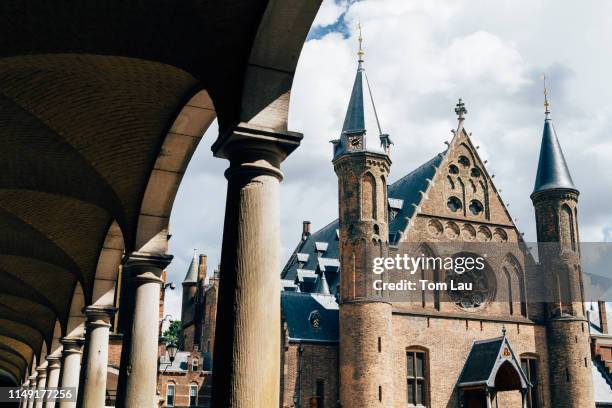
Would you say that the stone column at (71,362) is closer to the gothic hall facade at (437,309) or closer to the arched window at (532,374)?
the gothic hall facade at (437,309)

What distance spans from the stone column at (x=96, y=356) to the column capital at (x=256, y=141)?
7.30 meters

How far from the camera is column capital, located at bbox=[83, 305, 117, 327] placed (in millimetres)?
12098

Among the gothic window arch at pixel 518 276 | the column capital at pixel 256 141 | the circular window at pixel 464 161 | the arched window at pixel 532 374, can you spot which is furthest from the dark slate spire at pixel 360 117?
the column capital at pixel 256 141

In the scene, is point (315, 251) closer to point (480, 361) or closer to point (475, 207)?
point (475, 207)

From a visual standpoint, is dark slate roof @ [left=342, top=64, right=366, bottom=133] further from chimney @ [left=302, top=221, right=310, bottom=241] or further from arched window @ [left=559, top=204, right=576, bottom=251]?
chimney @ [left=302, top=221, right=310, bottom=241]

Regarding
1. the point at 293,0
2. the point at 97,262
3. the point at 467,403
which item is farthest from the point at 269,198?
the point at 467,403

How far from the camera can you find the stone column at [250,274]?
4.97 m

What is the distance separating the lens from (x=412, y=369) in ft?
94.4

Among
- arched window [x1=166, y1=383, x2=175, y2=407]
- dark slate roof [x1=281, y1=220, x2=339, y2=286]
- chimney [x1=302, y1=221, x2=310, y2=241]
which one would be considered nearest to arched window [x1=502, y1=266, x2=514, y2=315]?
dark slate roof [x1=281, y1=220, x2=339, y2=286]

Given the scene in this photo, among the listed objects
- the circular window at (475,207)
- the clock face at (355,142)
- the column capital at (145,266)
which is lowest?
the column capital at (145,266)

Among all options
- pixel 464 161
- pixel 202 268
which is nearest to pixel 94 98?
pixel 464 161

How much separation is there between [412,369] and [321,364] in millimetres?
3789

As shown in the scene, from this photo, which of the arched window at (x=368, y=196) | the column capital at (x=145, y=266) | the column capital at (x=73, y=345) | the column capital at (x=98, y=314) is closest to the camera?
the column capital at (x=145, y=266)

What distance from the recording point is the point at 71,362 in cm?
1476
